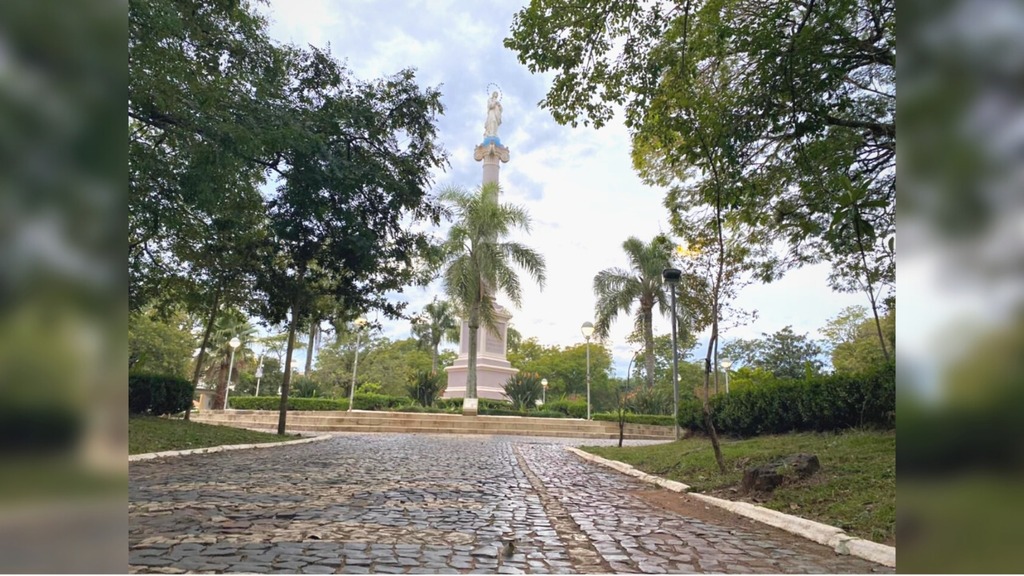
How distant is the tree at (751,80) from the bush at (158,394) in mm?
11270

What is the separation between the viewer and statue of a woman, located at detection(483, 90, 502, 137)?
115ft

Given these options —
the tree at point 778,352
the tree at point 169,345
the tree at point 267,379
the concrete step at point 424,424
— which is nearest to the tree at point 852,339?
the tree at point 778,352

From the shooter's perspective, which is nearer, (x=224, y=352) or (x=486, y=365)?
(x=486, y=365)

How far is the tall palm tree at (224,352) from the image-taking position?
94.6ft

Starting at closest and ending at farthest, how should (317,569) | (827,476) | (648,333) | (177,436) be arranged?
(317,569)
(827,476)
(177,436)
(648,333)

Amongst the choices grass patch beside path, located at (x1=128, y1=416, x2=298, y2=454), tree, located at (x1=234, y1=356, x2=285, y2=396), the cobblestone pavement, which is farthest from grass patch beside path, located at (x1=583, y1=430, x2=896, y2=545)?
tree, located at (x1=234, y1=356, x2=285, y2=396)

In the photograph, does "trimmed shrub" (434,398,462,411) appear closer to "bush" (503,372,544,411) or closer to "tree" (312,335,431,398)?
"bush" (503,372,544,411)

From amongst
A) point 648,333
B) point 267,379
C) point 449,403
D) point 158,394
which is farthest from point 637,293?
point 267,379

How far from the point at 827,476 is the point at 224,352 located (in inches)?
1318

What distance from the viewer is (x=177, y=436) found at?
10383 mm

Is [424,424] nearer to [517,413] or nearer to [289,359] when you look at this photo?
[517,413]

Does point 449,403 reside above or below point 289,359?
below

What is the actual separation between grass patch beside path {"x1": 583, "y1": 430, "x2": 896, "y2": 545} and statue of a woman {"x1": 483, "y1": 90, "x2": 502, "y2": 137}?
90.2 feet

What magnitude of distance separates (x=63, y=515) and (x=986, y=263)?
1142 millimetres
